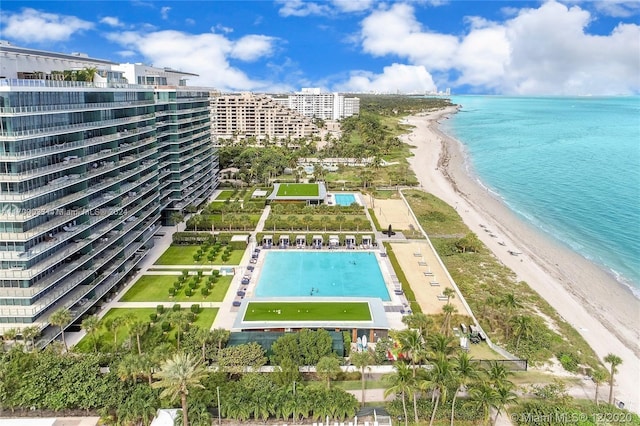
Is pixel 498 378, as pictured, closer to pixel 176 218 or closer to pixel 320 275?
pixel 320 275

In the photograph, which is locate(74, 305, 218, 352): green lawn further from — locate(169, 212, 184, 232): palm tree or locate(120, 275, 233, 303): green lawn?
locate(169, 212, 184, 232): palm tree

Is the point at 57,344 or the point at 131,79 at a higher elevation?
the point at 131,79

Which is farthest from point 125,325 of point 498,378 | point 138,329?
point 498,378

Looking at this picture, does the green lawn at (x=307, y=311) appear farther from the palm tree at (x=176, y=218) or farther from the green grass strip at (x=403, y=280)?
the palm tree at (x=176, y=218)

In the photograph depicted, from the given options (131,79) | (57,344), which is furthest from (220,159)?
(57,344)

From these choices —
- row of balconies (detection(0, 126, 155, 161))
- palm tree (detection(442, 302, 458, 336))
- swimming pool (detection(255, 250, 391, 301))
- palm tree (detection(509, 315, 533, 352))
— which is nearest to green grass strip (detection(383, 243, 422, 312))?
swimming pool (detection(255, 250, 391, 301))

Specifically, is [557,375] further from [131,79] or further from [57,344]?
[131,79]
